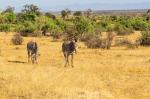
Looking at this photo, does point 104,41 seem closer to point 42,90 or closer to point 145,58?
point 145,58

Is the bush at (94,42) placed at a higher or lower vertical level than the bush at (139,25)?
higher

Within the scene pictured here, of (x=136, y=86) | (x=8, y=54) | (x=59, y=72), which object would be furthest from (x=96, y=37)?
(x=136, y=86)

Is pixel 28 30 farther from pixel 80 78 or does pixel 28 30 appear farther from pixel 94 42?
pixel 80 78

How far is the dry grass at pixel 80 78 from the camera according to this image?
16031 mm

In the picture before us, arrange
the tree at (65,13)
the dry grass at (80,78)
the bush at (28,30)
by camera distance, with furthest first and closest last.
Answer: the tree at (65,13), the bush at (28,30), the dry grass at (80,78)

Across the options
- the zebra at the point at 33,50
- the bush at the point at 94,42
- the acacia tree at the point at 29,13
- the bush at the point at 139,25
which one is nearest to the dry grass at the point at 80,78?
the zebra at the point at 33,50

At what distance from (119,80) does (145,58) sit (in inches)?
364

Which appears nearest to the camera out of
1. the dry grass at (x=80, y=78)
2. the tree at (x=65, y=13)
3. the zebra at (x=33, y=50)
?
the dry grass at (x=80, y=78)

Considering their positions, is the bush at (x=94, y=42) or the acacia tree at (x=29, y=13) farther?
the acacia tree at (x=29, y=13)

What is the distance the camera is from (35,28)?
5547cm

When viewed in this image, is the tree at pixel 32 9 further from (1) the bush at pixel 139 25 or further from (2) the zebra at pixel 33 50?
(2) the zebra at pixel 33 50

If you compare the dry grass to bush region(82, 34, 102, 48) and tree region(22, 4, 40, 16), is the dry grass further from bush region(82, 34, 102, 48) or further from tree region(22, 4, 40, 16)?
tree region(22, 4, 40, 16)

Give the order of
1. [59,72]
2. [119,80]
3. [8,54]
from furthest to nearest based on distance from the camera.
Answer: [8,54] → [59,72] → [119,80]

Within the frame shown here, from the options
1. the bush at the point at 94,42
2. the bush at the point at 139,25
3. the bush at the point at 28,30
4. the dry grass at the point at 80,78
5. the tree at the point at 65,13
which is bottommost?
the tree at the point at 65,13
